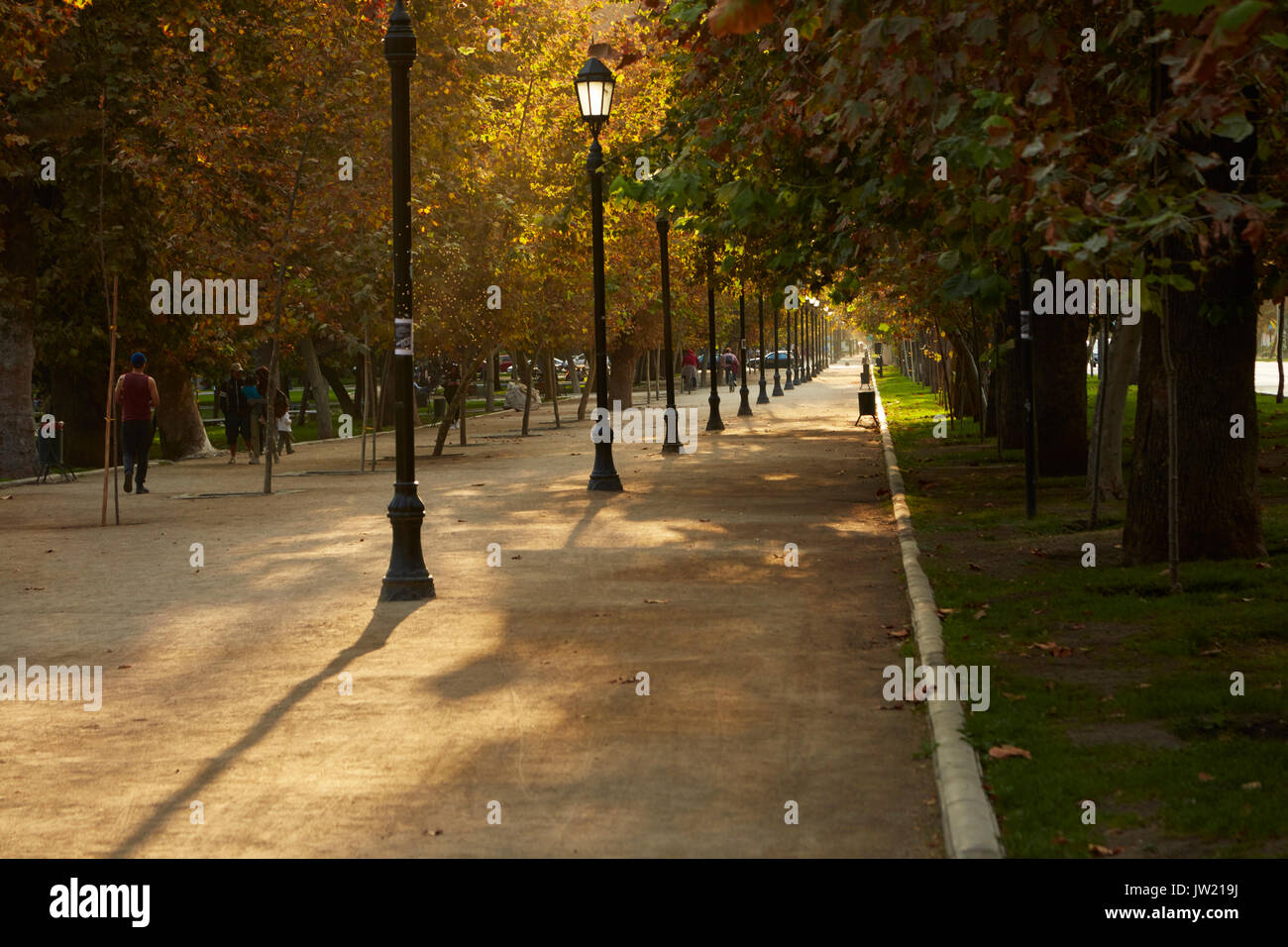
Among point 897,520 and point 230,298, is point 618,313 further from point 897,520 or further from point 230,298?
point 897,520

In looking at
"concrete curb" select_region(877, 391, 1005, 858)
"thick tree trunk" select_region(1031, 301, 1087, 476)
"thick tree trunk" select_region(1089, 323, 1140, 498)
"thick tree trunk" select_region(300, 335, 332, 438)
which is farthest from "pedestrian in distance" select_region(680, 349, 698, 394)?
"concrete curb" select_region(877, 391, 1005, 858)

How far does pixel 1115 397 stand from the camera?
1683 centimetres

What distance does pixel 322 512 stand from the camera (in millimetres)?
20516

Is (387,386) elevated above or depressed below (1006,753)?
above

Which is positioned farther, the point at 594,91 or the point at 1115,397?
the point at 594,91

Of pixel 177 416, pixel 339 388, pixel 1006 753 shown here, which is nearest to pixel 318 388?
pixel 177 416

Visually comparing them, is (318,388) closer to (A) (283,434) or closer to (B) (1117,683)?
(A) (283,434)

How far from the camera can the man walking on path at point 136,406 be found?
23.7 m

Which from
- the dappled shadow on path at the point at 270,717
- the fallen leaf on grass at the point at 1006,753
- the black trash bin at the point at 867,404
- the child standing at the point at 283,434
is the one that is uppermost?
the black trash bin at the point at 867,404

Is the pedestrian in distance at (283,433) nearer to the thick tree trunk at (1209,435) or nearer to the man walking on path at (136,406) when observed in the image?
the man walking on path at (136,406)

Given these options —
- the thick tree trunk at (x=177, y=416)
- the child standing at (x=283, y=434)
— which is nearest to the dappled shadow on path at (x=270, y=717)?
the child standing at (x=283, y=434)

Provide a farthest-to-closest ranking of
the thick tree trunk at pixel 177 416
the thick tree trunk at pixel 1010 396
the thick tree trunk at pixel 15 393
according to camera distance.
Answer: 1. the thick tree trunk at pixel 177 416
2. the thick tree trunk at pixel 15 393
3. the thick tree trunk at pixel 1010 396

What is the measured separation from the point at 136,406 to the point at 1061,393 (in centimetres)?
1281

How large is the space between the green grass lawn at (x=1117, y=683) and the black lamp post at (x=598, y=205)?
6.32 metres
